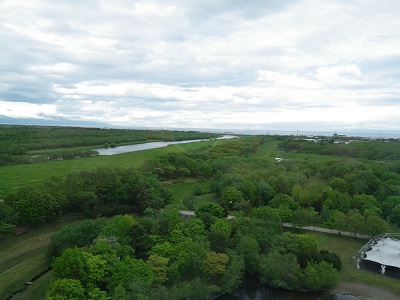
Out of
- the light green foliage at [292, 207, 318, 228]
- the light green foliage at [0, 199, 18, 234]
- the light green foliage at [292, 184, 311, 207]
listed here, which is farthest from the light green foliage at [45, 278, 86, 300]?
the light green foliage at [292, 184, 311, 207]

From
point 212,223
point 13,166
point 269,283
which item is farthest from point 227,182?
point 13,166

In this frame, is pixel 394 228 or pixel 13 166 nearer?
pixel 394 228

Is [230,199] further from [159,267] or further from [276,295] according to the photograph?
[159,267]

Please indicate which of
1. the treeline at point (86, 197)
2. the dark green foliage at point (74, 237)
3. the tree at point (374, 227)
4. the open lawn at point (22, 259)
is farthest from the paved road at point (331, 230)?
the open lawn at point (22, 259)

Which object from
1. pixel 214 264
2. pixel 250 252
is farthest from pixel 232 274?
pixel 250 252

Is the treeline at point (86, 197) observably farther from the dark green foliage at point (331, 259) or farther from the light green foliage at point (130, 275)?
the dark green foliage at point (331, 259)

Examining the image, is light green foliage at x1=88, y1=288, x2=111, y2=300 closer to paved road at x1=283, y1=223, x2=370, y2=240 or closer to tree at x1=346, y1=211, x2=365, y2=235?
paved road at x1=283, y1=223, x2=370, y2=240

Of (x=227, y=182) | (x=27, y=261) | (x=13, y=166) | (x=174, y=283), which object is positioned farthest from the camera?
(x=13, y=166)

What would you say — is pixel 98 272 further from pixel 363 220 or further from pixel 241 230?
pixel 363 220
